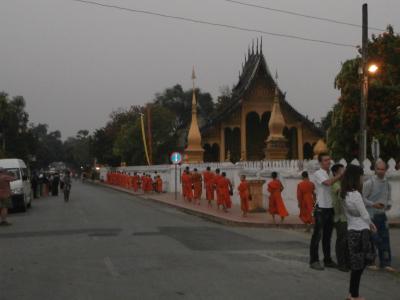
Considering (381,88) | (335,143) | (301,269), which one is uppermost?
(381,88)

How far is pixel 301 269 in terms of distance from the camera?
9016mm

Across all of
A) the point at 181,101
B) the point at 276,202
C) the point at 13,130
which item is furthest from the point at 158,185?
the point at 181,101

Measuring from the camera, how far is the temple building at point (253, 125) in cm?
4347

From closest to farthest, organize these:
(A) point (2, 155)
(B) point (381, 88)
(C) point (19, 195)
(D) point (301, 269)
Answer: (D) point (301, 269), (C) point (19, 195), (B) point (381, 88), (A) point (2, 155)

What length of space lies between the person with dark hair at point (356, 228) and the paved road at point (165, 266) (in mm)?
808

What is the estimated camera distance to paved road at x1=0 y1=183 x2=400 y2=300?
727 centimetres

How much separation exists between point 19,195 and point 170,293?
15.6 m

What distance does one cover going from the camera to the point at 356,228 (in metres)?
6.45

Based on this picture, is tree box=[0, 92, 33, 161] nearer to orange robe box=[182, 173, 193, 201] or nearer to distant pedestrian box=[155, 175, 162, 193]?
distant pedestrian box=[155, 175, 162, 193]

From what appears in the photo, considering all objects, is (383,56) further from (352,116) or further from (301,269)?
(301,269)

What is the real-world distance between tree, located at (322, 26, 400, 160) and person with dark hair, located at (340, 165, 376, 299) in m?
16.7

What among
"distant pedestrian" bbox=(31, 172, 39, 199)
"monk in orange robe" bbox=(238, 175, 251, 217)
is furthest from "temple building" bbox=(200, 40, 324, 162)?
"monk in orange robe" bbox=(238, 175, 251, 217)

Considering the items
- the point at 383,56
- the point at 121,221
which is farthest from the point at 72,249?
the point at 383,56

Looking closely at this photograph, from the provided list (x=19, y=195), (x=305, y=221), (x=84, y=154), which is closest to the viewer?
(x=305, y=221)
